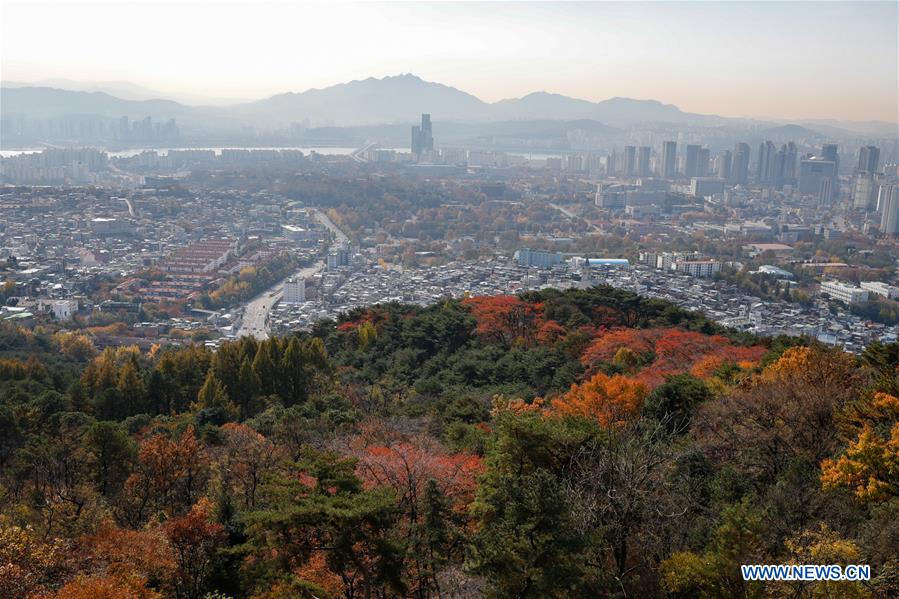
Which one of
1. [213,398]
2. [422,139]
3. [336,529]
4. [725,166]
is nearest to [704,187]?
[725,166]

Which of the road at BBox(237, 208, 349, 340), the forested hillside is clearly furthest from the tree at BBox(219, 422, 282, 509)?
the road at BBox(237, 208, 349, 340)

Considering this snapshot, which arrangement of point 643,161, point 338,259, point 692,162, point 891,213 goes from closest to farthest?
point 338,259 < point 891,213 < point 692,162 < point 643,161

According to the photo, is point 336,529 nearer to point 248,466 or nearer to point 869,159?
point 248,466

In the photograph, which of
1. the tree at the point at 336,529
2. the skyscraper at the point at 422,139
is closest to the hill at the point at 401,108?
the skyscraper at the point at 422,139

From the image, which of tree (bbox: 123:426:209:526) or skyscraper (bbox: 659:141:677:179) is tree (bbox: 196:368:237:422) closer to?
tree (bbox: 123:426:209:526)

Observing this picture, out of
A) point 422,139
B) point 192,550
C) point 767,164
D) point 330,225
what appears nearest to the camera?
point 192,550

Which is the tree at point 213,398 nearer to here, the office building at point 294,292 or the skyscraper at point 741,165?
the office building at point 294,292

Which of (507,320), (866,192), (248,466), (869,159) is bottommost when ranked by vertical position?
(507,320)
